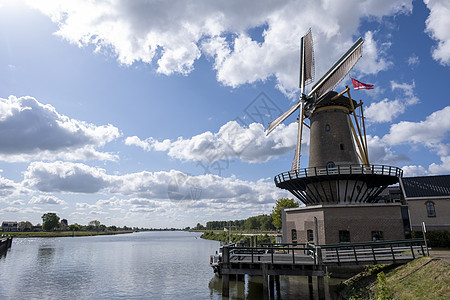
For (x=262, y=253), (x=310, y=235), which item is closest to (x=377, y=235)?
(x=310, y=235)

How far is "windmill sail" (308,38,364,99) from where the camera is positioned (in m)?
27.6

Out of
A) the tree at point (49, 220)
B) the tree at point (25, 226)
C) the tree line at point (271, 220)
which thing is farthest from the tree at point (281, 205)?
the tree at point (25, 226)

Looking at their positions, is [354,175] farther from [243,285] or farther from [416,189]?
[243,285]

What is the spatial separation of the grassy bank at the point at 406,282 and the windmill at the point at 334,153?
9838mm

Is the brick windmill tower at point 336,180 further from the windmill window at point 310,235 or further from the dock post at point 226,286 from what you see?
the dock post at point 226,286

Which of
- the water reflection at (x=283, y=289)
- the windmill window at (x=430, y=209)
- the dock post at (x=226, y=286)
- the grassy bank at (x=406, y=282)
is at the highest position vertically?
the windmill window at (x=430, y=209)

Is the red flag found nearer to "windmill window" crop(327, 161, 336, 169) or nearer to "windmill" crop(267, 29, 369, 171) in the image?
"windmill" crop(267, 29, 369, 171)

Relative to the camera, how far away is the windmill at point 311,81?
28141 millimetres

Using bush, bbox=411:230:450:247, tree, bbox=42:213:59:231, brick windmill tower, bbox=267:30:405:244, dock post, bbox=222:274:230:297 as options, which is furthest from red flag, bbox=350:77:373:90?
tree, bbox=42:213:59:231

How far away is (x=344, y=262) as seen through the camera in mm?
16828

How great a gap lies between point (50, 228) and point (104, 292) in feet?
500

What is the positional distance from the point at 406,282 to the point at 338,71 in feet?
66.9

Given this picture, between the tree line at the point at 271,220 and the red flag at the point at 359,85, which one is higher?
the red flag at the point at 359,85

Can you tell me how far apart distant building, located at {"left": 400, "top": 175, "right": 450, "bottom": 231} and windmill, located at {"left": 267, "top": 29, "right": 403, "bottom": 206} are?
3.60m
